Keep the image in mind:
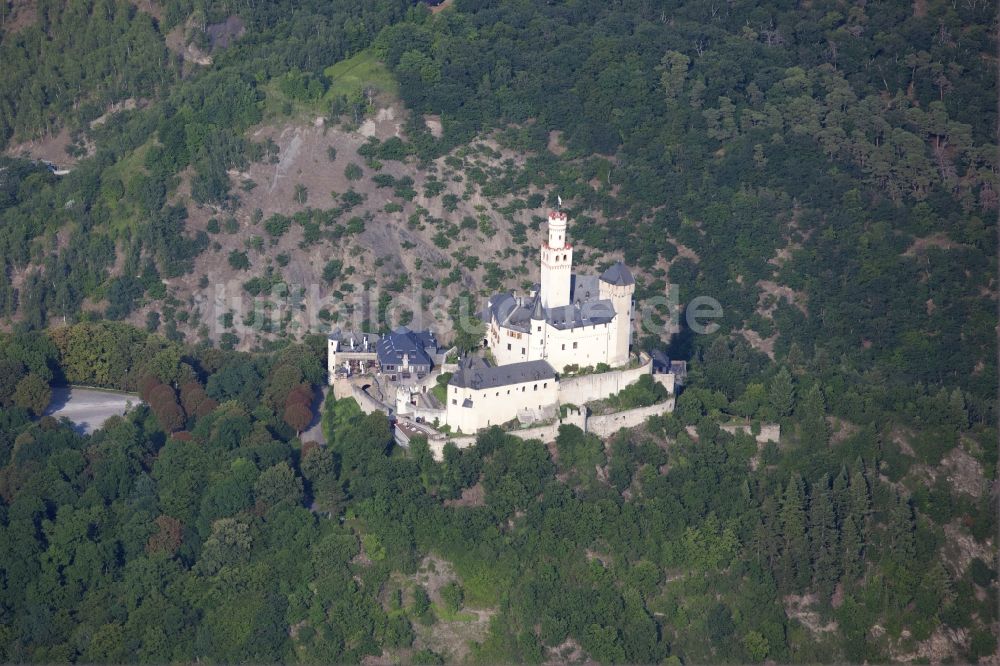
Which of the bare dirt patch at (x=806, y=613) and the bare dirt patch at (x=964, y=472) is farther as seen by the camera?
the bare dirt patch at (x=964, y=472)

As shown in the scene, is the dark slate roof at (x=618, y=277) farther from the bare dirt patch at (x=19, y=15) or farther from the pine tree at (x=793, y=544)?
the bare dirt patch at (x=19, y=15)

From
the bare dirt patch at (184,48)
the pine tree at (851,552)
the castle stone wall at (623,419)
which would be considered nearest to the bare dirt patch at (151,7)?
the bare dirt patch at (184,48)

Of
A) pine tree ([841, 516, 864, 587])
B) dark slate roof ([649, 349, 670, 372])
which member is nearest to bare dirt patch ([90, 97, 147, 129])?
dark slate roof ([649, 349, 670, 372])

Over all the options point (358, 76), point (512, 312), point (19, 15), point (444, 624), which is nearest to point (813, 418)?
point (512, 312)

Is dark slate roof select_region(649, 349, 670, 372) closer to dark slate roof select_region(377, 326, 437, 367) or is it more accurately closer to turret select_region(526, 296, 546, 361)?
turret select_region(526, 296, 546, 361)

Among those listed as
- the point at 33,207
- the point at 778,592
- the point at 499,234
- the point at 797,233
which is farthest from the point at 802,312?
the point at 33,207

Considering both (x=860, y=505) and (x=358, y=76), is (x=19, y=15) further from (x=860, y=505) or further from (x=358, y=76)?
(x=860, y=505)
